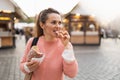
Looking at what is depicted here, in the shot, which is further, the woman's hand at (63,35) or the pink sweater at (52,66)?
the pink sweater at (52,66)

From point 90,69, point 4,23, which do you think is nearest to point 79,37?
point 4,23

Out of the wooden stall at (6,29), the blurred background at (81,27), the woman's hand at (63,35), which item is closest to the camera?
the blurred background at (81,27)

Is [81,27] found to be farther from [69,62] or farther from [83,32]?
[69,62]

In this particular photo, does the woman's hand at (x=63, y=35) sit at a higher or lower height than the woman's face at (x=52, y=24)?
lower

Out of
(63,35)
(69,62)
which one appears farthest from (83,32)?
(63,35)

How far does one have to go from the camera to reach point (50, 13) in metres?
1.99

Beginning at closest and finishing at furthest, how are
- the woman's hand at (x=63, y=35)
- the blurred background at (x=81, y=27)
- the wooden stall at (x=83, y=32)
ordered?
the blurred background at (x=81, y=27) < the woman's hand at (x=63, y=35) < the wooden stall at (x=83, y=32)

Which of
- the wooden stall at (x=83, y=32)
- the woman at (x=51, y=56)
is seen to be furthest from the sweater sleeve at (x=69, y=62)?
the wooden stall at (x=83, y=32)

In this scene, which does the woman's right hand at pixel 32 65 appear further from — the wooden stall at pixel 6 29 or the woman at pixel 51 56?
the wooden stall at pixel 6 29

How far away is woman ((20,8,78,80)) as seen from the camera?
5.99 ft

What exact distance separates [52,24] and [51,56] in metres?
0.22

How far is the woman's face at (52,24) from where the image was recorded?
1824mm

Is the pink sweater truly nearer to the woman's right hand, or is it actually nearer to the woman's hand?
the woman's right hand

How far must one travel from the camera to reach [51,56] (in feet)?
6.45
